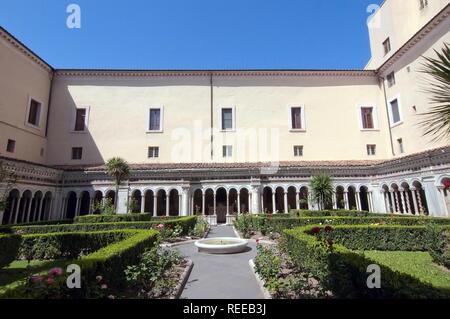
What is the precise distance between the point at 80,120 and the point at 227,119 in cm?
1568

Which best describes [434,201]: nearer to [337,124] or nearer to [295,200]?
[295,200]

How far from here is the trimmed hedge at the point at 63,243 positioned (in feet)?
34.3

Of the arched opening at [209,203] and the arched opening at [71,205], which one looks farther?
the arched opening at [209,203]

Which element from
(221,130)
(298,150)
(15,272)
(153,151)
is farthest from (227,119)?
(15,272)

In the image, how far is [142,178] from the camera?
23828 millimetres

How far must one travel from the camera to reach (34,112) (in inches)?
992

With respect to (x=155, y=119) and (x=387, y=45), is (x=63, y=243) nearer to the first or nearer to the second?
(x=155, y=119)

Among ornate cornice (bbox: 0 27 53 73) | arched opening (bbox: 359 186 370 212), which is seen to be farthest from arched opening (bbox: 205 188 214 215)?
ornate cornice (bbox: 0 27 53 73)

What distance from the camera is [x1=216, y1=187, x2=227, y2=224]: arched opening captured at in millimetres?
24984

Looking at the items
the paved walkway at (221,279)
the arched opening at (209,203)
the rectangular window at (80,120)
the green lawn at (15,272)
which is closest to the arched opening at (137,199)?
the arched opening at (209,203)

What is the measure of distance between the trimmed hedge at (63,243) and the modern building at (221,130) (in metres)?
11.7

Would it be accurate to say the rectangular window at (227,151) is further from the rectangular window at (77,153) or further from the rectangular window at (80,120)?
the rectangular window at (80,120)

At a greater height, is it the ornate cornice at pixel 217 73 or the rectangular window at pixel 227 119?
the ornate cornice at pixel 217 73
